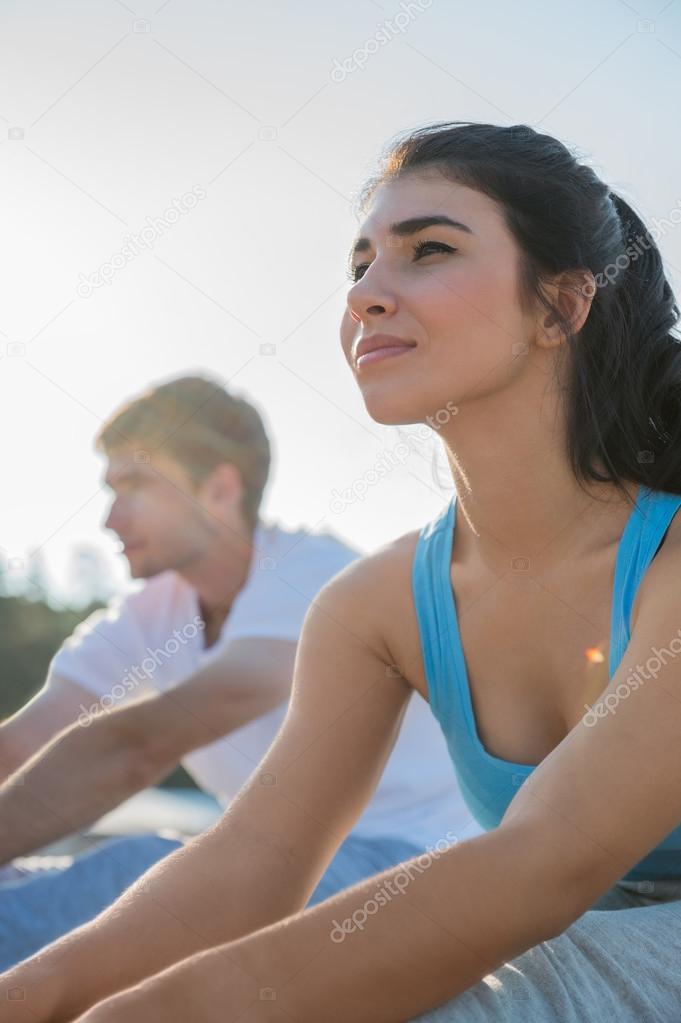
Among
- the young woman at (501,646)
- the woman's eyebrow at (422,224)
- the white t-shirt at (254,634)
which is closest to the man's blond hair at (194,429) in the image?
the white t-shirt at (254,634)

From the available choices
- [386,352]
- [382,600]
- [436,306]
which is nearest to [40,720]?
[382,600]

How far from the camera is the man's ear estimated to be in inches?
80.0

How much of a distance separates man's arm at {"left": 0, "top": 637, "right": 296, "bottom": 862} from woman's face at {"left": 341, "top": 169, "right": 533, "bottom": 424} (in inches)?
42.9

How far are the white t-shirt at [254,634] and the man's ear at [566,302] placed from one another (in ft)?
4.03

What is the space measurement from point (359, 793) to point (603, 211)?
1216mm

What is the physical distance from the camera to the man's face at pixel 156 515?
11.4 feet

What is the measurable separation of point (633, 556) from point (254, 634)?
1425mm

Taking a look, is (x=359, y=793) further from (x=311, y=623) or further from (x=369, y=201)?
(x=369, y=201)

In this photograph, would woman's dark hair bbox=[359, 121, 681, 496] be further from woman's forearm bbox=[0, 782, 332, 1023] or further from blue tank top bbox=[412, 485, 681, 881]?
woman's forearm bbox=[0, 782, 332, 1023]

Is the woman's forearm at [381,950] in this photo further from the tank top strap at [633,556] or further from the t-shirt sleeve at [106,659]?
the t-shirt sleeve at [106,659]

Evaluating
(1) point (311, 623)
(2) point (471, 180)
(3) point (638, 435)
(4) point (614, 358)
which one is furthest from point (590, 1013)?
(2) point (471, 180)

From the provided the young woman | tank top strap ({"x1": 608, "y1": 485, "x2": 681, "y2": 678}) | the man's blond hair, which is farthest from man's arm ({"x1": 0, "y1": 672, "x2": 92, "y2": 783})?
tank top strap ({"x1": 608, "y1": 485, "x2": 681, "y2": 678})

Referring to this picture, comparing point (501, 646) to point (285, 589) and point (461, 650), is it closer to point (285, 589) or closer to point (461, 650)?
point (461, 650)

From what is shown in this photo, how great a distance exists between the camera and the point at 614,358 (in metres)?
2.09
